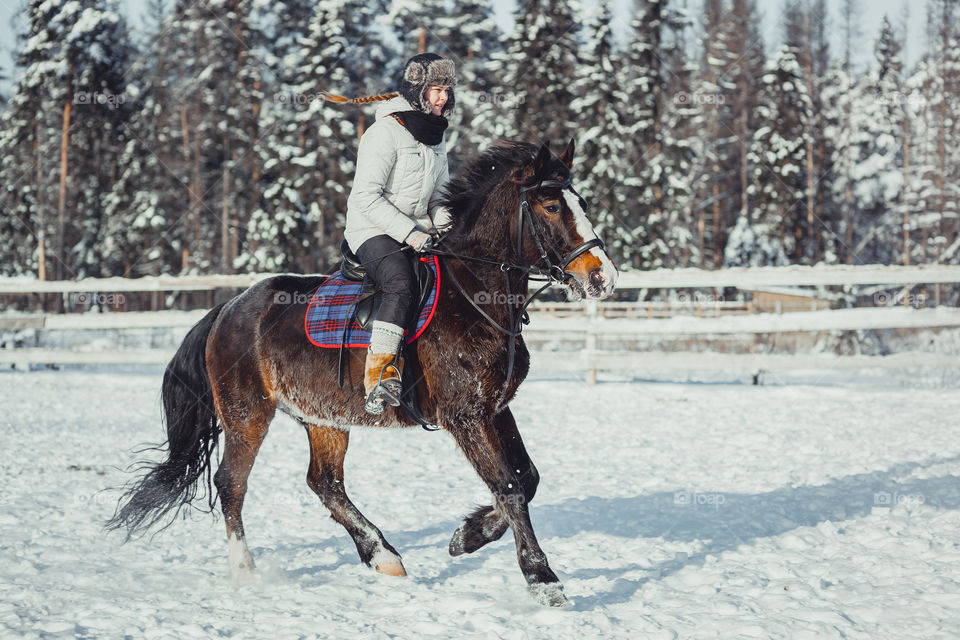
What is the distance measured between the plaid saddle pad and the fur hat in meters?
0.89

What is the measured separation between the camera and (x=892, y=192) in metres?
35.1

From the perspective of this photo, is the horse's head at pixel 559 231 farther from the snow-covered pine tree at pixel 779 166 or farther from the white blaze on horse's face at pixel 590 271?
the snow-covered pine tree at pixel 779 166

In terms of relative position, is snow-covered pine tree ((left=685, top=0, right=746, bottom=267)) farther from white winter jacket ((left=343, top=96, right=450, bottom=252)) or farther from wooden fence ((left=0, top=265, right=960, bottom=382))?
white winter jacket ((left=343, top=96, right=450, bottom=252))

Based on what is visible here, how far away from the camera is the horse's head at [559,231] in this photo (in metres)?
3.74

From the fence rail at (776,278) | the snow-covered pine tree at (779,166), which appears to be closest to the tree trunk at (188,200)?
the fence rail at (776,278)

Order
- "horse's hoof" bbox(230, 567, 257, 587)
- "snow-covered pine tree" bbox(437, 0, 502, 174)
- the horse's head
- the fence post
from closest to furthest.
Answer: the horse's head → "horse's hoof" bbox(230, 567, 257, 587) → the fence post → "snow-covered pine tree" bbox(437, 0, 502, 174)

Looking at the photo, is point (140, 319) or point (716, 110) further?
point (716, 110)

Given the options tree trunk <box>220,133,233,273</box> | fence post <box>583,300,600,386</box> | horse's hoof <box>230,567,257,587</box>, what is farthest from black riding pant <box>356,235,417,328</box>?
tree trunk <box>220,133,233,273</box>

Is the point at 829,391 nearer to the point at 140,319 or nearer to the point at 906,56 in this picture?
the point at 140,319

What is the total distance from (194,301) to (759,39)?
3028 cm

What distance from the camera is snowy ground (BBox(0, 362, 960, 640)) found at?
3.48 metres

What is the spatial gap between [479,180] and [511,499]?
1.79 m

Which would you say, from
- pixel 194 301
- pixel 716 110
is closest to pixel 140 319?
pixel 194 301

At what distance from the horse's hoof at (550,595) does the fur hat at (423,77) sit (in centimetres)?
263
